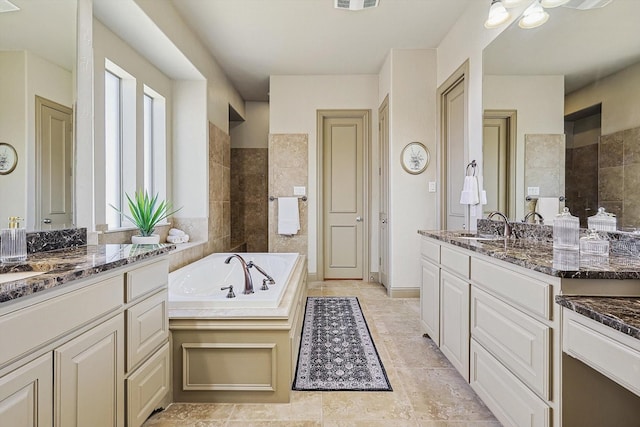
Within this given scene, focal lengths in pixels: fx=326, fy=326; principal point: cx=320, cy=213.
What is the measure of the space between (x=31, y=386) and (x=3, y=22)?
1349mm

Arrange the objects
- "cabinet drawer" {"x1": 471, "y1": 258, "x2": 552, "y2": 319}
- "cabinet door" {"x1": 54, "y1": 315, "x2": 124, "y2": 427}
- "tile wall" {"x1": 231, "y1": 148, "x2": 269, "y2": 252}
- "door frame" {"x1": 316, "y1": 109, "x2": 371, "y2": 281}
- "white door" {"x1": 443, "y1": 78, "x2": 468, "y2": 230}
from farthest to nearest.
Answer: "tile wall" {"x1": 231, "y1": 148, "x2": 269, "y2": 252}, "door frame" {"x1": 316, "y1": 109, "x2": 371, "y2": 281}, "white door" {"x1": 443, "y1": 78, "x2": 468, "y2": 230}, "cabinet drawer" {"x1": 471, "y1": 258, "x2": 552, "y2": 319}, "cabinet door" {"x1": 54, "y1": 315, "x2": 124, "y2": 427}

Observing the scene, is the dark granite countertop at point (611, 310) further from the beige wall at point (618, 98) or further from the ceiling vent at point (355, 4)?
the ceiling vent at point (355, 4)

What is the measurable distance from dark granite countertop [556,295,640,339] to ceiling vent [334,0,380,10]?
2.49m

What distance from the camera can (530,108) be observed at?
1937 millimetres

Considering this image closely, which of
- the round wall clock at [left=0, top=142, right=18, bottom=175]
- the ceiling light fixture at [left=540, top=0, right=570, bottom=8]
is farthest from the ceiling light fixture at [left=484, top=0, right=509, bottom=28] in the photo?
the round wall clock at [left=0, top=142, right=18, bottom=175]

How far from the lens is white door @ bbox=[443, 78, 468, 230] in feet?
9.56

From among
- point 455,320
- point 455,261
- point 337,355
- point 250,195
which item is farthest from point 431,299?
point 250,195

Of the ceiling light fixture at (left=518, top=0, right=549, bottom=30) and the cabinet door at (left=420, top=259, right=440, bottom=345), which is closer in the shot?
the ceiling light fixture at (left=518, top=0, right=549, bottom=30)

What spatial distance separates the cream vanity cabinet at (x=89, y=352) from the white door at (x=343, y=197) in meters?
2.93

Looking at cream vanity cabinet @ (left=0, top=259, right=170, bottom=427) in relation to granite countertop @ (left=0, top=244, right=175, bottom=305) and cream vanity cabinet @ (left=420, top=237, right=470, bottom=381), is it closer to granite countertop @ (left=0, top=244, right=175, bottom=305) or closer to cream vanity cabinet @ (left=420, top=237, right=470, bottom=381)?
granite countertop @ (left=0, top=244, right=175, bottom=305)

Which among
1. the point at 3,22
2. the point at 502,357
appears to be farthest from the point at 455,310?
the point at 3,22

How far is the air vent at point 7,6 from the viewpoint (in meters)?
1.26

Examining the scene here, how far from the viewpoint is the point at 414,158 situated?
3.51m

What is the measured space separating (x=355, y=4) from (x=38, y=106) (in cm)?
224
